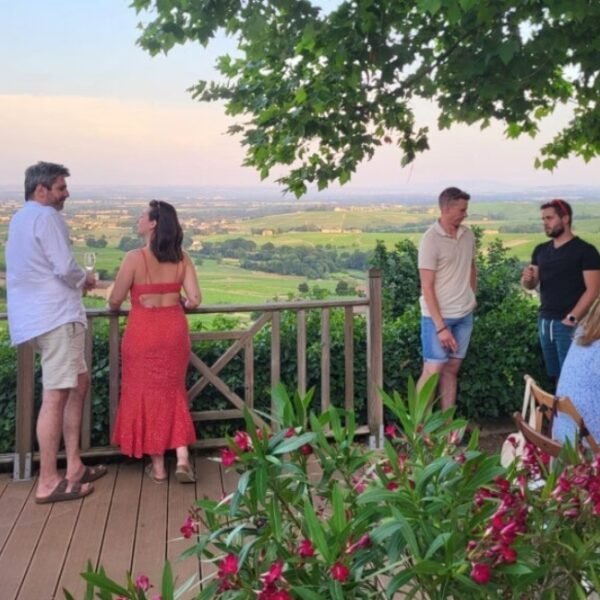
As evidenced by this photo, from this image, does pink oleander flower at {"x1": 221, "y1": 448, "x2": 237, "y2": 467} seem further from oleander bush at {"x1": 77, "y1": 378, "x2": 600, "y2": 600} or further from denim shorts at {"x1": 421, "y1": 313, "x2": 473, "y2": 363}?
denim shorts at {"x1": 421, "y1": 313, "x2": 473, "y2": 363}

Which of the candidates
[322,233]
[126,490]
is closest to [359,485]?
[126,490]

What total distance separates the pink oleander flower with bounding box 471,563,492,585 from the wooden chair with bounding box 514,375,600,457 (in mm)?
974

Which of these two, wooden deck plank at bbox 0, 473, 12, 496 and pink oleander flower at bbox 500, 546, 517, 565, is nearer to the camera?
pink oleander flower at bbox 500, 546, 517, 565

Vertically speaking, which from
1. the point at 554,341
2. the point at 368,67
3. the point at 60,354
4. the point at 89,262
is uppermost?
the point at 368,67

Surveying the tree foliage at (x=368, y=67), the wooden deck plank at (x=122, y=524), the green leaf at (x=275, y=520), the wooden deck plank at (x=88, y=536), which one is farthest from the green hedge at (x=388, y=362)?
the green leaf at (x=275, y=520)

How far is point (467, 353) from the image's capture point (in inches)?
177

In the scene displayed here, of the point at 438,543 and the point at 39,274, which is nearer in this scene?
the point at 438,543

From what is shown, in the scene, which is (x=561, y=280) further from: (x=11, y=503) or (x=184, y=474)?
(x=11, y=503)

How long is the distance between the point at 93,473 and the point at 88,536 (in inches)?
28.3

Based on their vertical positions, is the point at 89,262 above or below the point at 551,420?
above

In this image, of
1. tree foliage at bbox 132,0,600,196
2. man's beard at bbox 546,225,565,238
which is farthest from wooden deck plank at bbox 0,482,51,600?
man's beard at bbox 546,225,565,238

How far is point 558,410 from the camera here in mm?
2158

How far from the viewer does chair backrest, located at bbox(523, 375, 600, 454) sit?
78.4 inches

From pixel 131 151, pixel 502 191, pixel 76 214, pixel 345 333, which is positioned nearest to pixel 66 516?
pixel 76 214
